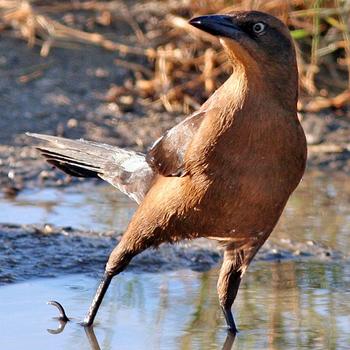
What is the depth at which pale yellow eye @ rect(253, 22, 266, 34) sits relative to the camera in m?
5.12

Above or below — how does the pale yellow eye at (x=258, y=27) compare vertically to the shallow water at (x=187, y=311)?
above

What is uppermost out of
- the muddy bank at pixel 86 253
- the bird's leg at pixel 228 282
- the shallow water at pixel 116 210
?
the bird's leg at pixel 228 282

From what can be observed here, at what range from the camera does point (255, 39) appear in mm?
5109

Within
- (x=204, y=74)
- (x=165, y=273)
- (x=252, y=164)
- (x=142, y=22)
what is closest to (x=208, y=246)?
(x=165, y=273)

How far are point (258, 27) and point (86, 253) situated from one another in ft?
6.45

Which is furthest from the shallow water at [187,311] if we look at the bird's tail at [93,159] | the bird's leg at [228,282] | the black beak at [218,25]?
the black beak at [218,25]

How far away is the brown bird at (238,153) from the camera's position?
5.04 metres

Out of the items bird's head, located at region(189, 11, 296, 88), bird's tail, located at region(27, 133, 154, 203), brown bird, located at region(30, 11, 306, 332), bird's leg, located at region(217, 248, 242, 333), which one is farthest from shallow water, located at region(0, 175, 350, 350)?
bird's head, located at region(189, 11, 296, 88)

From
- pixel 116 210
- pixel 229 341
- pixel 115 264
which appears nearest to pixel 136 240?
pixel 115 264

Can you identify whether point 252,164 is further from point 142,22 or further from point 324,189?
point 142,22

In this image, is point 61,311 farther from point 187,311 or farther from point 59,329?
point 187,311

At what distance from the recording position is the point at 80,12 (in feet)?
33.7

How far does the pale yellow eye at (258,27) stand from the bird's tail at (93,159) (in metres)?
1.26

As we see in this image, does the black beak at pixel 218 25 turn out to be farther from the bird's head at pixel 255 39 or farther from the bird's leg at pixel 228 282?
the bird's leg at pixel 228 282
